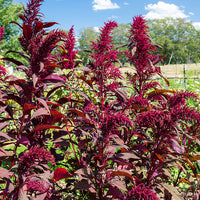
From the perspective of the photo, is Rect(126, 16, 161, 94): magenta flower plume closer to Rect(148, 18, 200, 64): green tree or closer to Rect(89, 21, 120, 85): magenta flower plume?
Rect(89, 21, 120, 85): magenta flower plume

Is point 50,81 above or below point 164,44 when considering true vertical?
A: below

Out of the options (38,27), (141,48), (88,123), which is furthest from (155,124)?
(38,27)

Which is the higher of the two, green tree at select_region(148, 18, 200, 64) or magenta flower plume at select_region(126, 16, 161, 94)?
green tree at select_region(148, 18, 200, 64)

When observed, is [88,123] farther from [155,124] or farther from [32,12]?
[32,12]

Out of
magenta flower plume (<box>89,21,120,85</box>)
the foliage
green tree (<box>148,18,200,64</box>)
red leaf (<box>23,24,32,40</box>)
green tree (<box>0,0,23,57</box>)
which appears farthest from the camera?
green tree (<box>148,18,200,64</box>)

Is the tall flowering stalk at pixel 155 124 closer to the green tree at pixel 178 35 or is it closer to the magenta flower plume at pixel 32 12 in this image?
the magenta flower plume at pixel 32 12

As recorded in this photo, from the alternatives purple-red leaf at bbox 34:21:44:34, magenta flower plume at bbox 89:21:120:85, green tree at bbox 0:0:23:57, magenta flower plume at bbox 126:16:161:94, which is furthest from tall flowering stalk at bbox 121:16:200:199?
green tree at bbox 0:0:23:57

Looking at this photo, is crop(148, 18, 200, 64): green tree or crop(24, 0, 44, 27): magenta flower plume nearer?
crop(24, 0, 44, 27): magenta flower plume

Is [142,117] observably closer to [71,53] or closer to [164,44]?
[71,53]

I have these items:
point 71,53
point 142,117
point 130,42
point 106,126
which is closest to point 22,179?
point 106,126

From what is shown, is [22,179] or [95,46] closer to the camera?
[22,179]

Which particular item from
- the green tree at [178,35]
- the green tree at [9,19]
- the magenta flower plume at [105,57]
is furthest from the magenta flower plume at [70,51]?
the green tree at [178,35]

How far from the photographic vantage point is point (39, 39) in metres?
1.32

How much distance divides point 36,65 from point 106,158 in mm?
719
